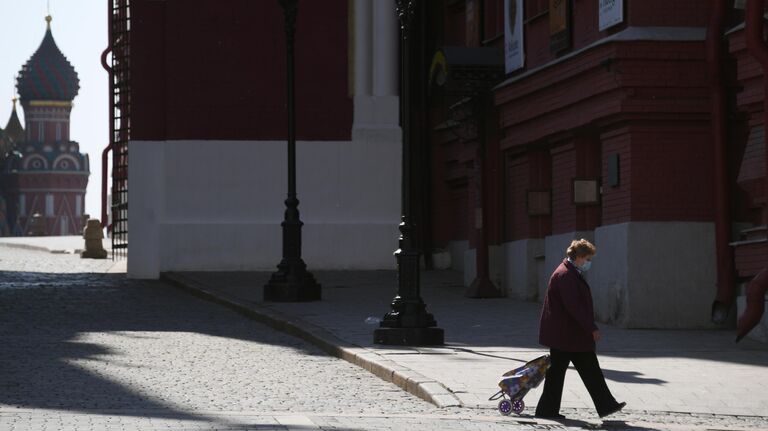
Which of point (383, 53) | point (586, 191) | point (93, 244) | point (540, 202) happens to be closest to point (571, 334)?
point (586, 191)

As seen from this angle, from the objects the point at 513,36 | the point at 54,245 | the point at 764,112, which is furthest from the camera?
the point at 54,245

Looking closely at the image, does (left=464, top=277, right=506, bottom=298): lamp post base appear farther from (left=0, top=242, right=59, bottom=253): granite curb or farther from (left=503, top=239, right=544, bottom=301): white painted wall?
(left=0, top=242, right=59, bottom=253): granite curb

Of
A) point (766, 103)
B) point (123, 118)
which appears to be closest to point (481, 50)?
point (766, 103)

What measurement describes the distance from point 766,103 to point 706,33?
83.9 inches

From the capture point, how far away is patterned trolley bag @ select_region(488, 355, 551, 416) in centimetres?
1215

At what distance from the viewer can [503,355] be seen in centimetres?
1611

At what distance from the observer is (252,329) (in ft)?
68.2

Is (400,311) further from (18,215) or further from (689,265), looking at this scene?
(18,215)

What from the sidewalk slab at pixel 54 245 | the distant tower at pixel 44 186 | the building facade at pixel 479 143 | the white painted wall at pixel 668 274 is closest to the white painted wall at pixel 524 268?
the building facade at pixel 479 143

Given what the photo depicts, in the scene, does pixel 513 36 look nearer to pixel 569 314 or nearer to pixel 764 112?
pixel 764 112

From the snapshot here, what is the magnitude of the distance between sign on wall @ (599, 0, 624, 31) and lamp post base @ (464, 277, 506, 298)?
19.5 ft

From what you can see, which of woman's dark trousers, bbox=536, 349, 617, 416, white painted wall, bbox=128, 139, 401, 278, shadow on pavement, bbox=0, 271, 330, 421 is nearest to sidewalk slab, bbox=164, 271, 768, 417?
woman's dark trousers, bbox=536, 349, 617, 416

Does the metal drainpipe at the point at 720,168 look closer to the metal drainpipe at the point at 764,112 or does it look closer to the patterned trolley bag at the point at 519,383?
the metal drainpipe at the point at 764,112

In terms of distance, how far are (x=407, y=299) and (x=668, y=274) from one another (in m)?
4.17
